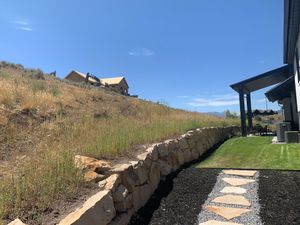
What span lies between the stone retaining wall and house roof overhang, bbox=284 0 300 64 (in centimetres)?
475

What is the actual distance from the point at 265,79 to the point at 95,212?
637 inches

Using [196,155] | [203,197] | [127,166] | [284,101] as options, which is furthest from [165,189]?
[284,101]

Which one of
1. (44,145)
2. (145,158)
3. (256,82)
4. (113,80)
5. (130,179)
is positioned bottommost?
(130,179)

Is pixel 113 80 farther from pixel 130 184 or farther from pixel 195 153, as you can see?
pixel 130 184

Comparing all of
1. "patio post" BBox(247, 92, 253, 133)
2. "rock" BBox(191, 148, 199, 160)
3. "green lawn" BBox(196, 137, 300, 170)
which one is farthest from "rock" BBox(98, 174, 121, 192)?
"patio post" BBox(247, 92, 253, 133)

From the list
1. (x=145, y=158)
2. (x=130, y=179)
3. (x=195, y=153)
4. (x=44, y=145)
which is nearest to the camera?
(x=130, y=179)

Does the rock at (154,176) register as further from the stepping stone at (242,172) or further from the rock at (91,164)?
the stepping stone at (242,172)

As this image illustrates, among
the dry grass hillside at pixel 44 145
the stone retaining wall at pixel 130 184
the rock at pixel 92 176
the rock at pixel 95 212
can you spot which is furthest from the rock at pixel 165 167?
the rock at pixel 95 212

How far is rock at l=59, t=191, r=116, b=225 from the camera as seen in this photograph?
320 centimetres

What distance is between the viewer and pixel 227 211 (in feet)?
16.9

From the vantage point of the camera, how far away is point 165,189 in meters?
6.32

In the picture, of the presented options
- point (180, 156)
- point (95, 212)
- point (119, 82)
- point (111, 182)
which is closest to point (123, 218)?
point (111, 182)

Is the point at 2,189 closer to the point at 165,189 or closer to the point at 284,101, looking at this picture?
the point at 165,189

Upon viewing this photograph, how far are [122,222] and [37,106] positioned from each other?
590cm
